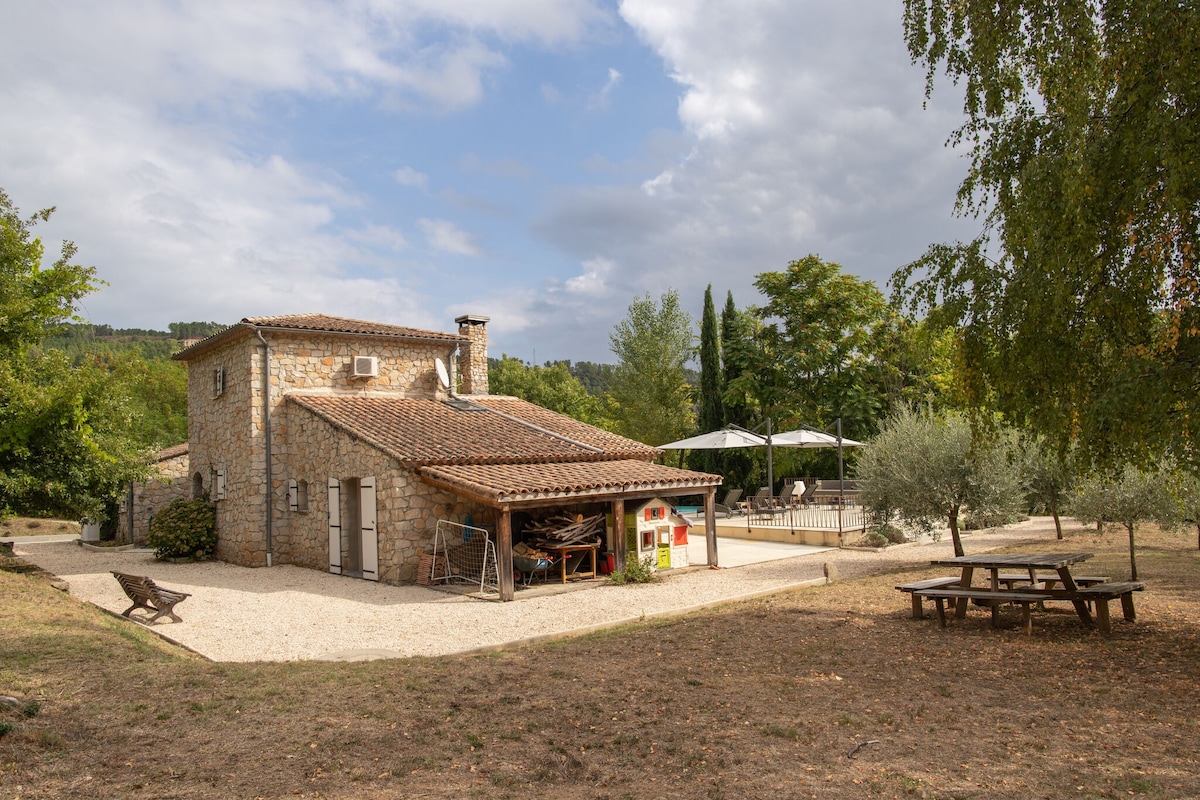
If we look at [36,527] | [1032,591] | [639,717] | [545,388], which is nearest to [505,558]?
[639,717]

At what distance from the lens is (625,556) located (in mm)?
13508

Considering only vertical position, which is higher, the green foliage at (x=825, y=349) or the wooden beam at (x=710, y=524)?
the green foliage at (x=825, y=349)

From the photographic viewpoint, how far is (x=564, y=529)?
1327 cm

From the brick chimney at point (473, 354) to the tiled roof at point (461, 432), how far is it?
1.59 m

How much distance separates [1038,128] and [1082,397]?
2.71 metres

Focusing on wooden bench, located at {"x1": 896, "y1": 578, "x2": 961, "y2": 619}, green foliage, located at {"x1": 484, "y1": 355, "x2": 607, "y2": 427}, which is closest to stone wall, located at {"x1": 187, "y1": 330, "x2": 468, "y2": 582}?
wooden bench, located at {"x1": 896, "y1": 578, "x2": 961, "y2": 619}

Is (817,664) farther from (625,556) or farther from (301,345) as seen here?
(301,345)

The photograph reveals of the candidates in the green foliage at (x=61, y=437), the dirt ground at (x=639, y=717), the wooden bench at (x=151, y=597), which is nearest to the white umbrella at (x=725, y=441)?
the dirt ground at (x=639, y=717)

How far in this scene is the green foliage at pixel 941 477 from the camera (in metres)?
13.2

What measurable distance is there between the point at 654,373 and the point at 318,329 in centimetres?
1677

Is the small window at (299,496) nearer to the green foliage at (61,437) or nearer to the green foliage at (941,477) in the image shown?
the green foliage at (61,437)

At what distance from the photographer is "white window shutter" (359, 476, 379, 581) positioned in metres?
13.4

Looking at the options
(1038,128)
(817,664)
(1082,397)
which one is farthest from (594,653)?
(1038,128)

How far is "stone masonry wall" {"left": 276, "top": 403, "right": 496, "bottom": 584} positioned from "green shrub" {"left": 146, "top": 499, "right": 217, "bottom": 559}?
8.18ft
